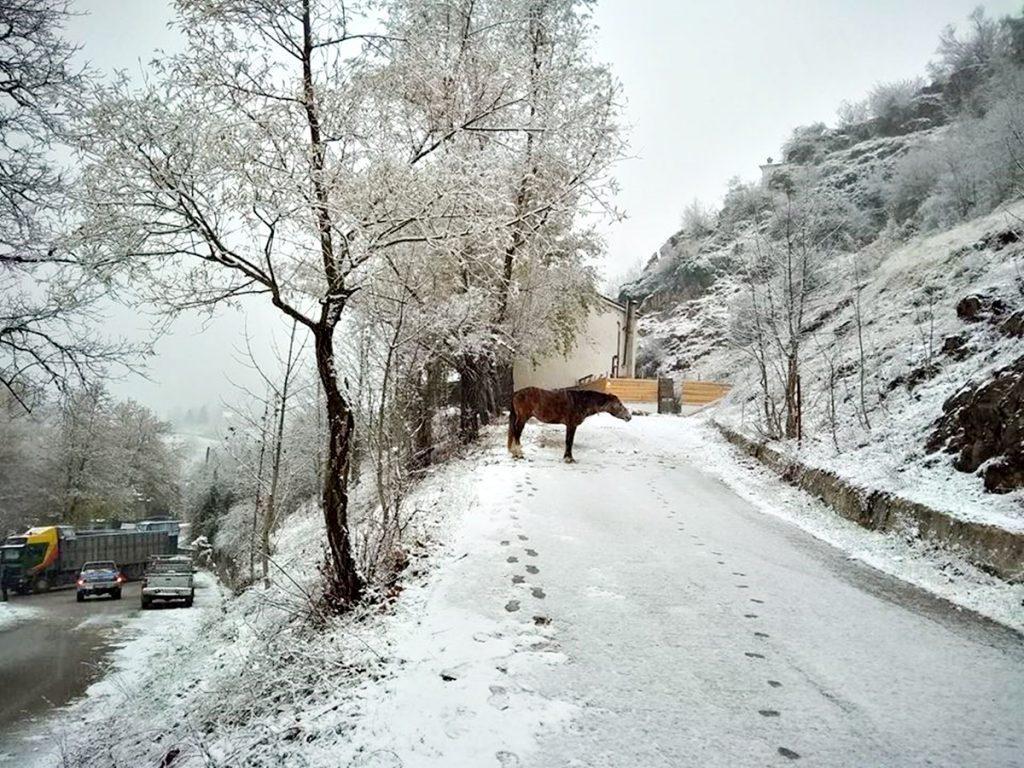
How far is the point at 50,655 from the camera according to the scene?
1542 centimetres

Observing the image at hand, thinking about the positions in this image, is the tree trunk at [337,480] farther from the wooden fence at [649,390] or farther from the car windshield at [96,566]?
the car windshield at [96,566]

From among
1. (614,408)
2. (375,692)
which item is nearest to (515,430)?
(614,408)

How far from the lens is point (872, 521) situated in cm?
795

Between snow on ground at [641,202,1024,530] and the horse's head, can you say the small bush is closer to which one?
snow on ground at [641,202,1024,530]

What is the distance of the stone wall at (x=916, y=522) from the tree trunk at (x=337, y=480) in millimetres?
6160

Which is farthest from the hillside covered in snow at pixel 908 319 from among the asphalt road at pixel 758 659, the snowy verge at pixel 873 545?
the asphalt road at pixel 758 659

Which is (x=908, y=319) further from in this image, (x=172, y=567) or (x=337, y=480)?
(x=172, y=567)

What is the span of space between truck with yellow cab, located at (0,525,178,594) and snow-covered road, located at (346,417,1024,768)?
29.8 m

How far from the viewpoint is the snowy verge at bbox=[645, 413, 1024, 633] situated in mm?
5375

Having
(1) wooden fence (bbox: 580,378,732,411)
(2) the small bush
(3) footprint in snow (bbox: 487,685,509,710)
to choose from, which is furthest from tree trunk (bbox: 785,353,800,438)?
(2) the small bush

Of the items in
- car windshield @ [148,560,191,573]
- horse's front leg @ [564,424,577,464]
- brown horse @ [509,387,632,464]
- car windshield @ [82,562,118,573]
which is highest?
brown horse @ [509,387,632,464]

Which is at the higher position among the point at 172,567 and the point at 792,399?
the point at 792,399

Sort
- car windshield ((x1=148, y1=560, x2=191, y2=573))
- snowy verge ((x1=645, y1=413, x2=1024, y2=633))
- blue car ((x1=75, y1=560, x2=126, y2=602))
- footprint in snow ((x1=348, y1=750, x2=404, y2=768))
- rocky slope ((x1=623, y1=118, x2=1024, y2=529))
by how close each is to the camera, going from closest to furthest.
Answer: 1. footprint in snow ((x1=348, y1=750, x2=404, y2=768))
2. snowy verge ((x1=645, y1=413, x2=1024, y2=633))
3. rocky slope ((x1=623, y1=118, x2=1024, y2=529))
4. car windshield ((x1=148, y1=560, x2=191, y2=573))
5. blue car ((x1=75, y1=560, x2=126, y2=602))

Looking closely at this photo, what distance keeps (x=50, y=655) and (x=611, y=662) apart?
58.5 ft
